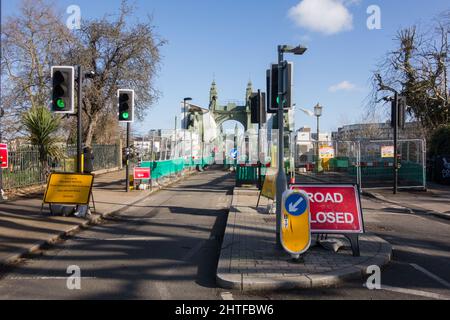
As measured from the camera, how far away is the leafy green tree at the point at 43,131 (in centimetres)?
1825

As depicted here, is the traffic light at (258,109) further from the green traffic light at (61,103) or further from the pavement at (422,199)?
the pavement at (422,199)

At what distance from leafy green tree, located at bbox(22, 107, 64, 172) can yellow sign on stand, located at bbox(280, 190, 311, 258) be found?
14020 mm

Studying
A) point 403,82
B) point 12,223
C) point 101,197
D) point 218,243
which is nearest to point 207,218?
point 218,243

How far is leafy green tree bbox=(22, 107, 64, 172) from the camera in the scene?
1825 cm

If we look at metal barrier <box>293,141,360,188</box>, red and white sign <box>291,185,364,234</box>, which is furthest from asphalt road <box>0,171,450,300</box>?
metal barrier <box>293,141,360,188</box>

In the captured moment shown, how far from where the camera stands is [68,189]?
11734 millimetres

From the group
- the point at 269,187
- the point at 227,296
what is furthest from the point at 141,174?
the point at 227,296

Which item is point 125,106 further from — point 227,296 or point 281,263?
point 227,296

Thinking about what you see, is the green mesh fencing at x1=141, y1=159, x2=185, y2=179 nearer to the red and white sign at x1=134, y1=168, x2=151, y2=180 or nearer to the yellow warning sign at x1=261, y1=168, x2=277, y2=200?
the red and white sign at x1=134, y1=168, x2=151, y2=180

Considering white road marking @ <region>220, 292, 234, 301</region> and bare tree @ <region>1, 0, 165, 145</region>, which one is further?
bare tree @ <region>1, 0, 165, 145</region>

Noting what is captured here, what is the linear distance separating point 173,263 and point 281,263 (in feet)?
5.65

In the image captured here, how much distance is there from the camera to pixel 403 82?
2952 centimetres

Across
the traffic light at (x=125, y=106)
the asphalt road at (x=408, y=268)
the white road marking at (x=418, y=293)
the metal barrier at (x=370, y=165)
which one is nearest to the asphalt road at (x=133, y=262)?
the asphalt road at (x=408, y=268)
